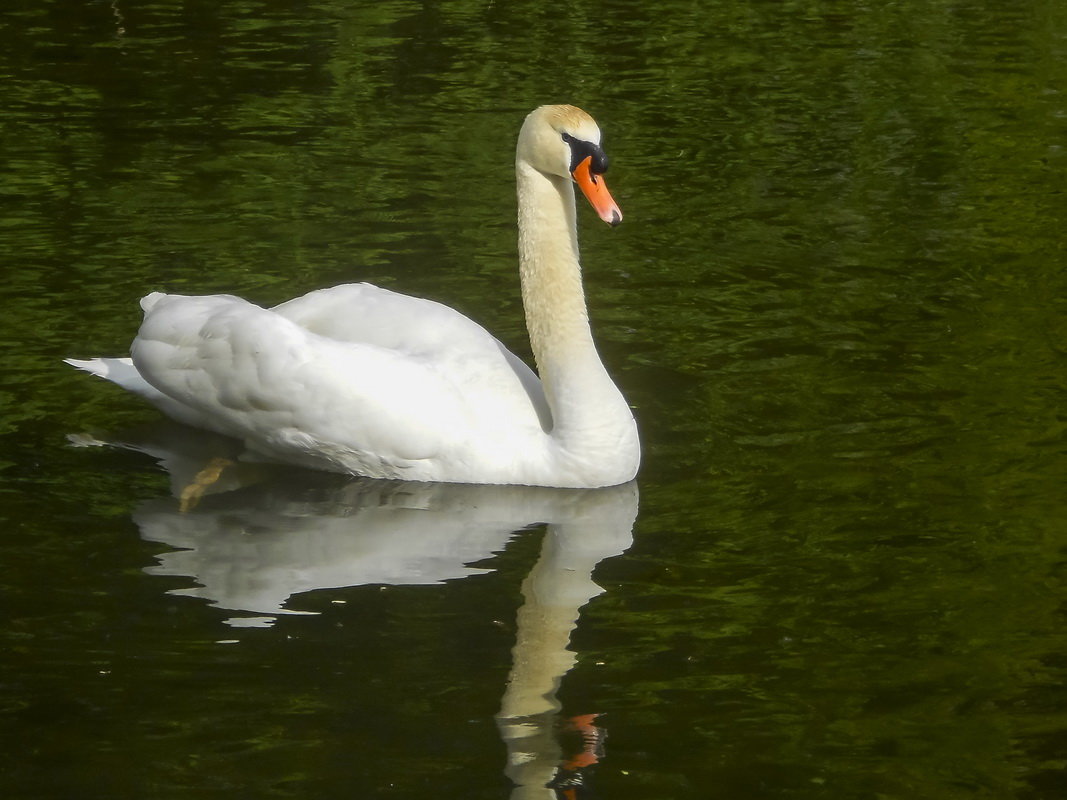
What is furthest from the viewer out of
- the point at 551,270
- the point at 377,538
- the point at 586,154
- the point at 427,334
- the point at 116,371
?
the point at 116,371

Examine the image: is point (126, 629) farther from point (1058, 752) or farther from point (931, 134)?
point (931, 134)

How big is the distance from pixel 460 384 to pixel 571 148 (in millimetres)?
1076

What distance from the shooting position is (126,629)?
5.95 meters

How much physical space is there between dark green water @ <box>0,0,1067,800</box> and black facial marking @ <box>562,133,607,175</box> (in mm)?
1341

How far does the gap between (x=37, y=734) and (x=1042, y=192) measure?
809 cm

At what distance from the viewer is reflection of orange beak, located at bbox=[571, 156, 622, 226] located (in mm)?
6785

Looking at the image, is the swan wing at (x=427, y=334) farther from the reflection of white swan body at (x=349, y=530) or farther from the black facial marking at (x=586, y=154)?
the black facial marking at (x=586, y=154)

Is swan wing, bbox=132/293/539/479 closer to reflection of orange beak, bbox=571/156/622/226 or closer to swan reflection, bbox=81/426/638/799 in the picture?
swan reflection, bbox=81/426/638/799

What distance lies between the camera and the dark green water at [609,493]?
530 centimetres

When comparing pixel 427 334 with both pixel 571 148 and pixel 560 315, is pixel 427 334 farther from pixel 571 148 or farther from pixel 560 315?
pixel 571 148

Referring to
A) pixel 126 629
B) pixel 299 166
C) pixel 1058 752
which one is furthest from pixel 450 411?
pixel 299 166

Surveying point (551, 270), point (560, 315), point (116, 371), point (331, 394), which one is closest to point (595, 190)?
point (551, 270)

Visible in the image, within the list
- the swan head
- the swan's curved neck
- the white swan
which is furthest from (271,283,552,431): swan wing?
the swan head

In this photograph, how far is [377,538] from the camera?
6.82m
